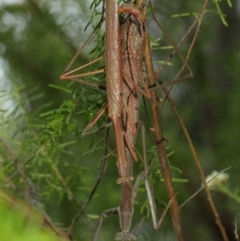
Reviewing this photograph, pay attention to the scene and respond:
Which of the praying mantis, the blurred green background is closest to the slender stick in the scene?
the praying mantis

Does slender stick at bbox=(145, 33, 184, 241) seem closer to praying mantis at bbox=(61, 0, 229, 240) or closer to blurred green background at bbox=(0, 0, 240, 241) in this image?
praying mantis at bbox=(61, 0, 229, 240)

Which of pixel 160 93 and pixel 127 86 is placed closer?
pixel 127 86

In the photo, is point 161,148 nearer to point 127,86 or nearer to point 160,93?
point 127,86

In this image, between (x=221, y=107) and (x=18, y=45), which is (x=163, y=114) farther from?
(x=18, y=45)

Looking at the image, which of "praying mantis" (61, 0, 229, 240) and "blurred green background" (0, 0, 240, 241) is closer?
"praying mantis" (61, 0, 229, 240)

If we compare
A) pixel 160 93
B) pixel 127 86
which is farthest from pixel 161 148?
pixel 160 93

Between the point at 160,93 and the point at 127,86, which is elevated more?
the point at 127,86

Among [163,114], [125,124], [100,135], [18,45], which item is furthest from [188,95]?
[125,124]

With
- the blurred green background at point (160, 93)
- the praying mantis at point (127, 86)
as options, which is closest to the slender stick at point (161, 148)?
the praying mantis at point (127, 86)

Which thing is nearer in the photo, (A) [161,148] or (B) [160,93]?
(A) [161,148]
